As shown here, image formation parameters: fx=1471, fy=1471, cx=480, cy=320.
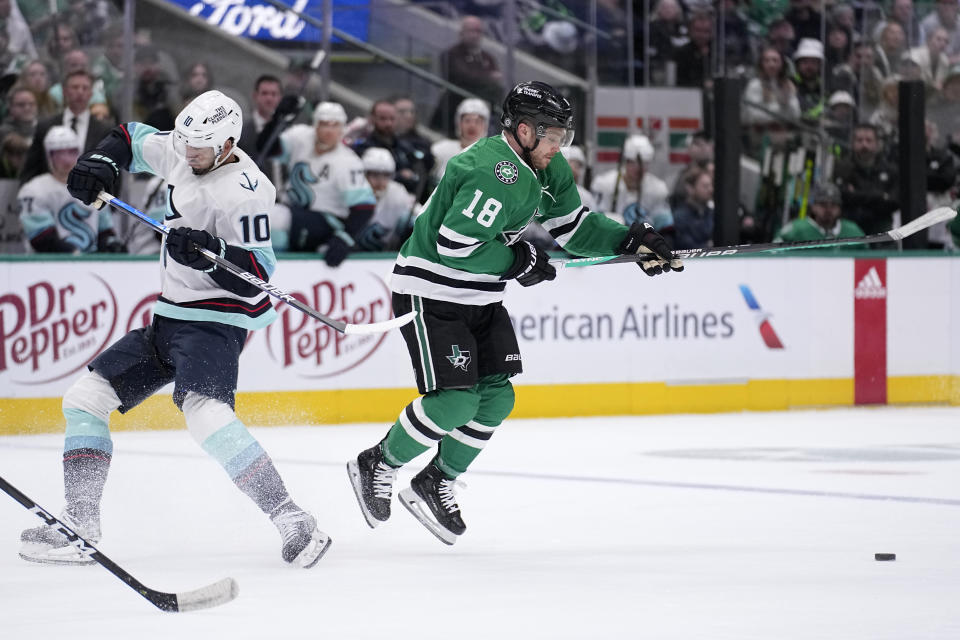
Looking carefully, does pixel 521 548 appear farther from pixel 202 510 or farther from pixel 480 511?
pixel 202 510

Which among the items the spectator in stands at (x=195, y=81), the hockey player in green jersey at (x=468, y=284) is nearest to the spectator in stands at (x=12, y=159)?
the spectator in stands at (x=195, y=81)

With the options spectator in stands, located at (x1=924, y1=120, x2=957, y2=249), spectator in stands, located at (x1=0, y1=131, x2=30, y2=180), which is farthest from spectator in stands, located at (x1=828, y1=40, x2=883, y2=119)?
spectator in stands, located at (x1=0, y1=131, x2=30, y2=180)

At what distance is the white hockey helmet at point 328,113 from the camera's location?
295 inches

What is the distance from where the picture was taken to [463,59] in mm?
8609

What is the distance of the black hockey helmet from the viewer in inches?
154

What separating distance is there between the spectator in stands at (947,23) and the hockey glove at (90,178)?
696 centimetres

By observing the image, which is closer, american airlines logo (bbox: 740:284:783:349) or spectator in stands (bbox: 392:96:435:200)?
spectator in stands (bbox: 392:96:435:200)

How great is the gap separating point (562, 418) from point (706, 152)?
82.1 inches

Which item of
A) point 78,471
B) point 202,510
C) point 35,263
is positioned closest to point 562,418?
point 35,263

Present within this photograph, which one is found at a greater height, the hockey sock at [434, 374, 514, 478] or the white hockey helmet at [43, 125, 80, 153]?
the white hockey helmet at [43, 125, 80, 153]

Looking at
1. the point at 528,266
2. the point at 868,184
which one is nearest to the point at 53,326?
the point at 528,266

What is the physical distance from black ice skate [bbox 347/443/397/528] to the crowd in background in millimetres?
3452

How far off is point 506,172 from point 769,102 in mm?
6043

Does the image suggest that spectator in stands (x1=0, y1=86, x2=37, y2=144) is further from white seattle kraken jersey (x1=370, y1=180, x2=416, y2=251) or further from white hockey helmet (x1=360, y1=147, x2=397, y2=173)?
white seattle kraken jersey (x1=370, y1=180, x2=416, y2=251)
